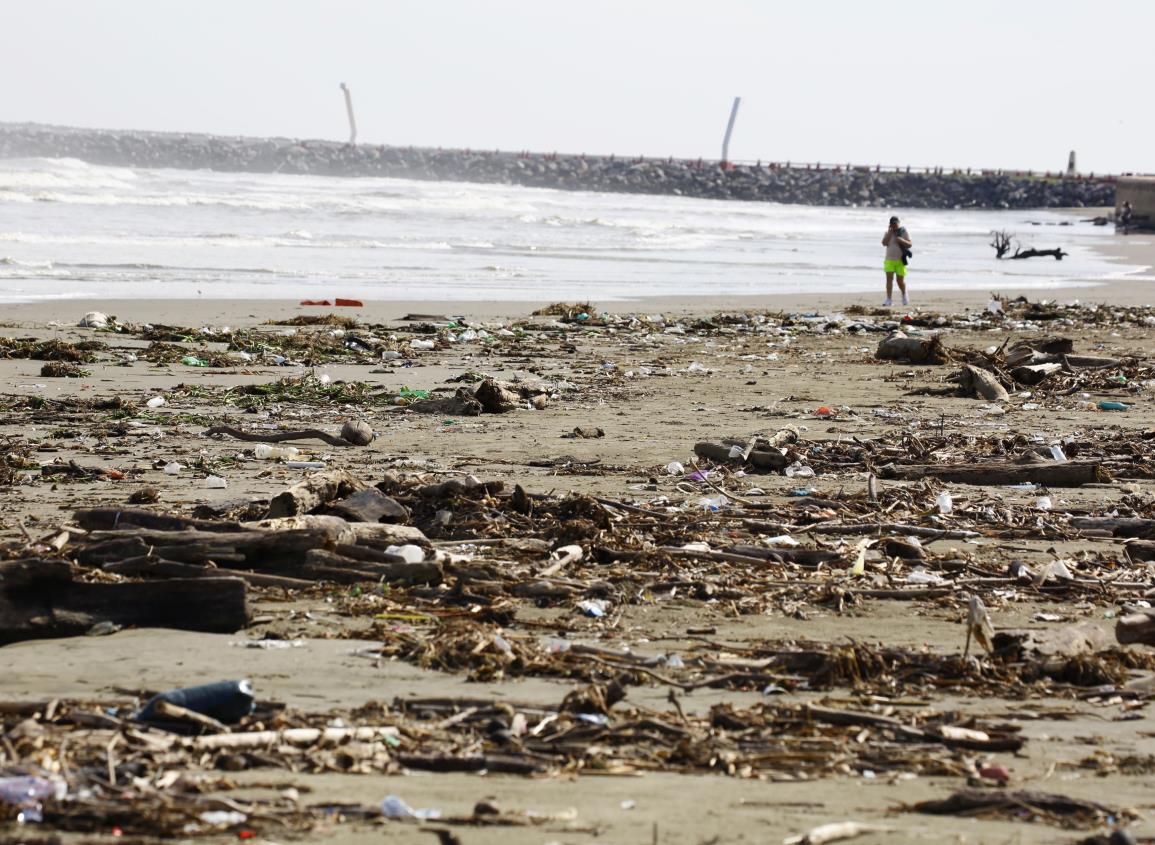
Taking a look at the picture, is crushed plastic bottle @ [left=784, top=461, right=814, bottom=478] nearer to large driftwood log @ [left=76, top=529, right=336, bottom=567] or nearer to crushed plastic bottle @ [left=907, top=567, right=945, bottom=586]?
crushed plastic bottle @ [left=907, top=567, right=945, bottom=586]

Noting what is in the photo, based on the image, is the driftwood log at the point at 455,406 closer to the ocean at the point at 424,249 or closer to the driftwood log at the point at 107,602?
the driftwood log at the point at 107,602

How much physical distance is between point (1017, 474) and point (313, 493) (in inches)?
151

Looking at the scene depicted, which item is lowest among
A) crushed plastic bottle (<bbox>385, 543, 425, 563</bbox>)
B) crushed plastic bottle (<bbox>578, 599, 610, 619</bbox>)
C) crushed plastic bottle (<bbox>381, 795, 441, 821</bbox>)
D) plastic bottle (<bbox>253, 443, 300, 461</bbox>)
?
plastic bottle (<bbox>253, 443, 300, 461</bbox>)

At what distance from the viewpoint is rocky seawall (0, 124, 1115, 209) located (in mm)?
84125

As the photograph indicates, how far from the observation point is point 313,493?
19.2 feet

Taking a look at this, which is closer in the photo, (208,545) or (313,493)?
(208,545)

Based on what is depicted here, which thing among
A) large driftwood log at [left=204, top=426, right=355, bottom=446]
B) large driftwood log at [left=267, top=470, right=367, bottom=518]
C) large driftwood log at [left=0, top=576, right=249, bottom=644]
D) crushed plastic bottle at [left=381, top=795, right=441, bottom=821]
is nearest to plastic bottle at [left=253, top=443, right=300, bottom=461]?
large driftwood log at [left=204, top=426, right=355, bottom=446]

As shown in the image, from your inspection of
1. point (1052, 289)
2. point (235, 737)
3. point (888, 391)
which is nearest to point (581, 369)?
point (888, 391)

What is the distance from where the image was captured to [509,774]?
3.34 m

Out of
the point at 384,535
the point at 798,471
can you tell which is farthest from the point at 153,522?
the point at 798,471

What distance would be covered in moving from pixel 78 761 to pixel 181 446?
5.06 meters

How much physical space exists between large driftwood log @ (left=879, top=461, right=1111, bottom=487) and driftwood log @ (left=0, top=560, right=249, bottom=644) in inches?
162

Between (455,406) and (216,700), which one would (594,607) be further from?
(455,406)

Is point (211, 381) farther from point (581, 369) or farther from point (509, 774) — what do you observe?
point (509, 774)
